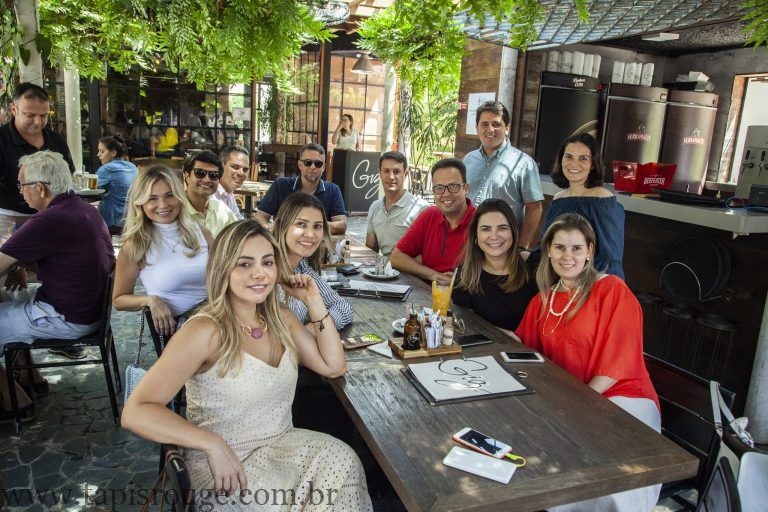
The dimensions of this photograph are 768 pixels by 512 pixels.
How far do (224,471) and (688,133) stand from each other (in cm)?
677

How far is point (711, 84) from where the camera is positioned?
22.6 feet

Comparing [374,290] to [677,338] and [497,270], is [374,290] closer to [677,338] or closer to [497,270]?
[497,270]

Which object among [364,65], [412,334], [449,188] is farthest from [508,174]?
[364,65]

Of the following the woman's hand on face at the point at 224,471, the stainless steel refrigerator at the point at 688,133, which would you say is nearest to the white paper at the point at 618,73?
the stainless steel refrigerator at the point at 688,133

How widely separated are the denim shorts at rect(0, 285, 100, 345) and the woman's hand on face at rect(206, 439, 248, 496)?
1.81m

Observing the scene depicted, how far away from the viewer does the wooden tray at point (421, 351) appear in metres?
2.24

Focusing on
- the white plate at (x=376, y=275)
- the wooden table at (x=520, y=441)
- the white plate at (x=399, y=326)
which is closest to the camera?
the wooden table at (x=520, y=441)

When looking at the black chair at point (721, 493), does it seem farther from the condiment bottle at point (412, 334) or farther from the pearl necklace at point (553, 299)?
the condiment bottle at point (412, 334)

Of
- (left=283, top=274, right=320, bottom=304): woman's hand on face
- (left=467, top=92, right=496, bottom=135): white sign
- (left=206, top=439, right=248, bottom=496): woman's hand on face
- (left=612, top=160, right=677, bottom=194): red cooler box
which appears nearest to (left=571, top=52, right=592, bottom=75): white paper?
(left=467, top=92, right=496, bottom=135): white sign

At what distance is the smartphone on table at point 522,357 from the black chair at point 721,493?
0.70 m

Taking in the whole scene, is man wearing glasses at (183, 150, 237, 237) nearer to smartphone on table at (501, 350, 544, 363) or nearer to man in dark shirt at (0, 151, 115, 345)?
man in dark shirt at (0, 151, 115, 345)

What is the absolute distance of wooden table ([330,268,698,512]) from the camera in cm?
143

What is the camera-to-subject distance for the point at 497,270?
9.34ft

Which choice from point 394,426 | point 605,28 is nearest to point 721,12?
point 605,28
